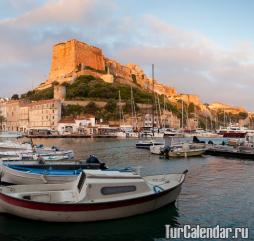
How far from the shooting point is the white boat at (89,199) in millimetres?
14320

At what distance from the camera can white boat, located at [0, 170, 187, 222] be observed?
14.3m

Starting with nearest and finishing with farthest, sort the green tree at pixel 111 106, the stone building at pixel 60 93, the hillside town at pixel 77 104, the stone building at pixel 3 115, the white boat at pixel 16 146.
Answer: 1. the white boat at pixel 16 146
2. the hillside town at pixel 77 104
3. the green tree at pixel 111 106
4. the stone building at pixel 60 93
5. the stone building at pixel 3 115

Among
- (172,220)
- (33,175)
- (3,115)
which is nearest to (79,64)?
(3,115)

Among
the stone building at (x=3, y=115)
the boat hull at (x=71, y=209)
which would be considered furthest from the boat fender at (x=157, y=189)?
the stone building at (x=3, y=115)

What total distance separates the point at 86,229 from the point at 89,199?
1.09 meters

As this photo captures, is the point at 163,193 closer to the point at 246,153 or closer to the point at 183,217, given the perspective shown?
→ the point at 183,217

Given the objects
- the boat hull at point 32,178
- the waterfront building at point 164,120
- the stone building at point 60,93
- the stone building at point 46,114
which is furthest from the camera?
the stone building at point 60,93

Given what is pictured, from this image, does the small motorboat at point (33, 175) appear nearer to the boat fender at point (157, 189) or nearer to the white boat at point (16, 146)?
the boat fender at point (157, 189)

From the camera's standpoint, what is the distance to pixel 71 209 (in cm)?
1426

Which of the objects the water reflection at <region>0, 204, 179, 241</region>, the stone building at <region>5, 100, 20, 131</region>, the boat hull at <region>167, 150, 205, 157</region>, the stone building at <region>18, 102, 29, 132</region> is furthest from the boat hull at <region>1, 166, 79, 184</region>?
the stone building at <region>5, 100, 20, 131</region>

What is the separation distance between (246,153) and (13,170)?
83.6ft

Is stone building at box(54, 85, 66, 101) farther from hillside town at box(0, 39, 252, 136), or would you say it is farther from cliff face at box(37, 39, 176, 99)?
cliff face at box(37, 39, 176, 99)

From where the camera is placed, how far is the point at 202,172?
93.8ft

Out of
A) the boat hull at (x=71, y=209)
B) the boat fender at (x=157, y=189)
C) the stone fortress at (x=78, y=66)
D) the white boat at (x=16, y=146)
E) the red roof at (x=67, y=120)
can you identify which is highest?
the stone fortress at (x=78, y=66)
